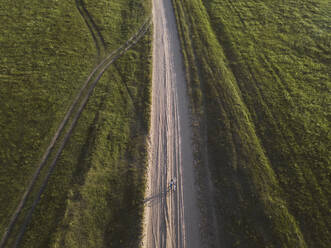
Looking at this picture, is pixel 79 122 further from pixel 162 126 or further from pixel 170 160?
pixel 170 160

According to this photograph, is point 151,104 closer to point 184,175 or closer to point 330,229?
point 184,175

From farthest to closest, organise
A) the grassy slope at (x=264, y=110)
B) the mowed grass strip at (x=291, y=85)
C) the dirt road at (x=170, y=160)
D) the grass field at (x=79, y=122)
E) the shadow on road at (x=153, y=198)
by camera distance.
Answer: the mowed grass strip at (x=291, y=85), the shadow on road at (x=153, y=198), the grass field at (x=79, y=122), the grassy slope at (x=264, y=110), the dirt road at (x=170, y=160)

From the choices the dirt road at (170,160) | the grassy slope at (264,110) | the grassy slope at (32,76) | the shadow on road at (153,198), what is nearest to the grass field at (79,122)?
the grassy slope at (32,76)

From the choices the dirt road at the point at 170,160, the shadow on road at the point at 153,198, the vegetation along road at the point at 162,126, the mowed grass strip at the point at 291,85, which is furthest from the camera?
the mowed grass strip at the point at 291,85

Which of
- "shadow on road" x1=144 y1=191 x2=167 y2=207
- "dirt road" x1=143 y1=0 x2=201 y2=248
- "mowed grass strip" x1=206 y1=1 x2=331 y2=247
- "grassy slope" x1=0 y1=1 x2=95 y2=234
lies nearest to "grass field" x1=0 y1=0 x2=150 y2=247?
"grassy slope" x1=0 y1=1 x2=95 y2=234

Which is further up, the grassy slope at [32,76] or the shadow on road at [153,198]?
the grassy slope at [32,76]

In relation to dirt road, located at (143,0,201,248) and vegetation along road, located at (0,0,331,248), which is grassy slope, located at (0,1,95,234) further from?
dirt road, located at (143,0,201,248)

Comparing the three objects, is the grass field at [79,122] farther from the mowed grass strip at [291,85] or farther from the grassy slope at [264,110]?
the mowed grass strip at [291,85]
